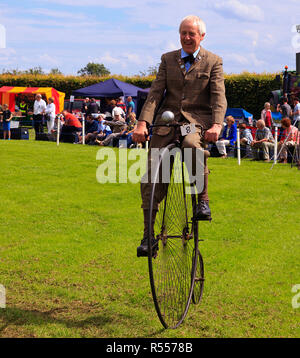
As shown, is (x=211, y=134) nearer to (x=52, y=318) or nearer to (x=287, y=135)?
(x=52, y=318)

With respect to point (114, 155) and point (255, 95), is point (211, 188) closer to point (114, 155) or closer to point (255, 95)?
point (114, 155)

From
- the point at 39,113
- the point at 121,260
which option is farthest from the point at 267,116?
the point at 121,260

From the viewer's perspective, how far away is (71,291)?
6410 millimetres

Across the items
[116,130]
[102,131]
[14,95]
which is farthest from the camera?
[14,95]

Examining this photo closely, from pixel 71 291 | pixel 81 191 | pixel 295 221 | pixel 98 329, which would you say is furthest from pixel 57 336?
pixel 81 191

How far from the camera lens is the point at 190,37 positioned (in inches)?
204

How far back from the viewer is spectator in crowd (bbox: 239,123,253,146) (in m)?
19.6

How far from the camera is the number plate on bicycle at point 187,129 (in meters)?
5.05

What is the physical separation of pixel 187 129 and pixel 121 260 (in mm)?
3158

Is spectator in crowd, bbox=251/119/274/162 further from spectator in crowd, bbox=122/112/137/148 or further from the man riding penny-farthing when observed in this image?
the man riding penny-farthing

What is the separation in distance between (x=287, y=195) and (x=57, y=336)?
28.6 ft

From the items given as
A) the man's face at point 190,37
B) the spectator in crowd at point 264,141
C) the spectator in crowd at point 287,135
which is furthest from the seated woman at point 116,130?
the man's face at point 190,37

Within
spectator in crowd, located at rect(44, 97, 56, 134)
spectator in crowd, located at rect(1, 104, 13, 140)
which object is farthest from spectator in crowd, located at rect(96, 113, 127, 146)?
spectator in crowd, located at rect(1, 104, 13, 140)

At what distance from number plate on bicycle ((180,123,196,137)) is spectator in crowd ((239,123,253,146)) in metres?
14.8
